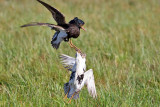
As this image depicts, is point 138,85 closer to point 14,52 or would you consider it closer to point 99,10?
point 14,52

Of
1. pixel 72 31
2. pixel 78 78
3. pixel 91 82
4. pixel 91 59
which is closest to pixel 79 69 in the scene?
pixel 78 78

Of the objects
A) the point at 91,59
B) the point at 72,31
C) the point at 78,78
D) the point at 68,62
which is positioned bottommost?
the point at 78,78

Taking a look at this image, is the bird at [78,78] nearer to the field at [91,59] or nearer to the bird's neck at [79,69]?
the bird's neck at [79,69]

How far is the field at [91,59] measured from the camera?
12.7 feet

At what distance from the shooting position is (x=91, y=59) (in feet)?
17.5

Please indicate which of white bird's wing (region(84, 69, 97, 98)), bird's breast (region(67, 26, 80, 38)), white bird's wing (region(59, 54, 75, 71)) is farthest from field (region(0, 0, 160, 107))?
bird's breast (region(67, 26, 80, 38))

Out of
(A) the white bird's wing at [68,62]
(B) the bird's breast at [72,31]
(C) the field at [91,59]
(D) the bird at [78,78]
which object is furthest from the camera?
(A) the white bird's wing at [68,62]

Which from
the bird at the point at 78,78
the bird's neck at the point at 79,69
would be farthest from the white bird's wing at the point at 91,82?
the bird's neck at the point at 79,69

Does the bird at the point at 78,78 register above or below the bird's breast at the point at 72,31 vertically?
below

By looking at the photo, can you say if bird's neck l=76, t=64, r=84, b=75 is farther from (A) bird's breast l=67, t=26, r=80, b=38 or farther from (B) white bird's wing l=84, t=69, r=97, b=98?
(A) bird's breast l=67, t=26, r=80, b=38

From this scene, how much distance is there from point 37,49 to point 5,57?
25.9 inches

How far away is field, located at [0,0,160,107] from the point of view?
388 centimetres

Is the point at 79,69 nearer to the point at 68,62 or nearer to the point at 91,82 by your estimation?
the point at 91,82

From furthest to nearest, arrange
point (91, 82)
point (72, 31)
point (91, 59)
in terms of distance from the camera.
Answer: point (91, 59) → point (91, 82) → point (72, 31)
